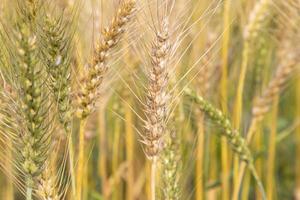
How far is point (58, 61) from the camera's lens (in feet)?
4.23

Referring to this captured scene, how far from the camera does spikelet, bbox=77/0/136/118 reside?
1328 mm

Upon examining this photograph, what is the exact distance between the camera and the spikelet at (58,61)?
129 cm

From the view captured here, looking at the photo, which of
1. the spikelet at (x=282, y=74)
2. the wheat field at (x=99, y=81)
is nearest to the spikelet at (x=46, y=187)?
the wheat field at (x=99, y=81)

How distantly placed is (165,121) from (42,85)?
0.84 ft

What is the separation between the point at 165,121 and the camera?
138 centimetres

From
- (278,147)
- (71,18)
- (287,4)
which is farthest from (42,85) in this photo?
(278,147)

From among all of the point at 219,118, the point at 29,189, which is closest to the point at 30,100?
the point at 29,189

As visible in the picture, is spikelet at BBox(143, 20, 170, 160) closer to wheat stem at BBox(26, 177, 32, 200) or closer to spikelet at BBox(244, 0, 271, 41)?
wheat stem at BBox(26, 177, 32, 200)

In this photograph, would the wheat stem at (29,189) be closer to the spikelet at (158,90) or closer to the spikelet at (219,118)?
the spikelet at (158,90)

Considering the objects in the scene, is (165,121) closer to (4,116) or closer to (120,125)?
(4,116)

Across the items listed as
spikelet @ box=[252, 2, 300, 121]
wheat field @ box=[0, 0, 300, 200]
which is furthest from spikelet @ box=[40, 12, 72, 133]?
spikelet @ box=[252, 2, 300, 121]

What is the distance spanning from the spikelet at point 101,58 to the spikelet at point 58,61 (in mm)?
40

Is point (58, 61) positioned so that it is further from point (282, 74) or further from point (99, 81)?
point (282, 74)

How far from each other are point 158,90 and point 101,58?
0.38 feet
